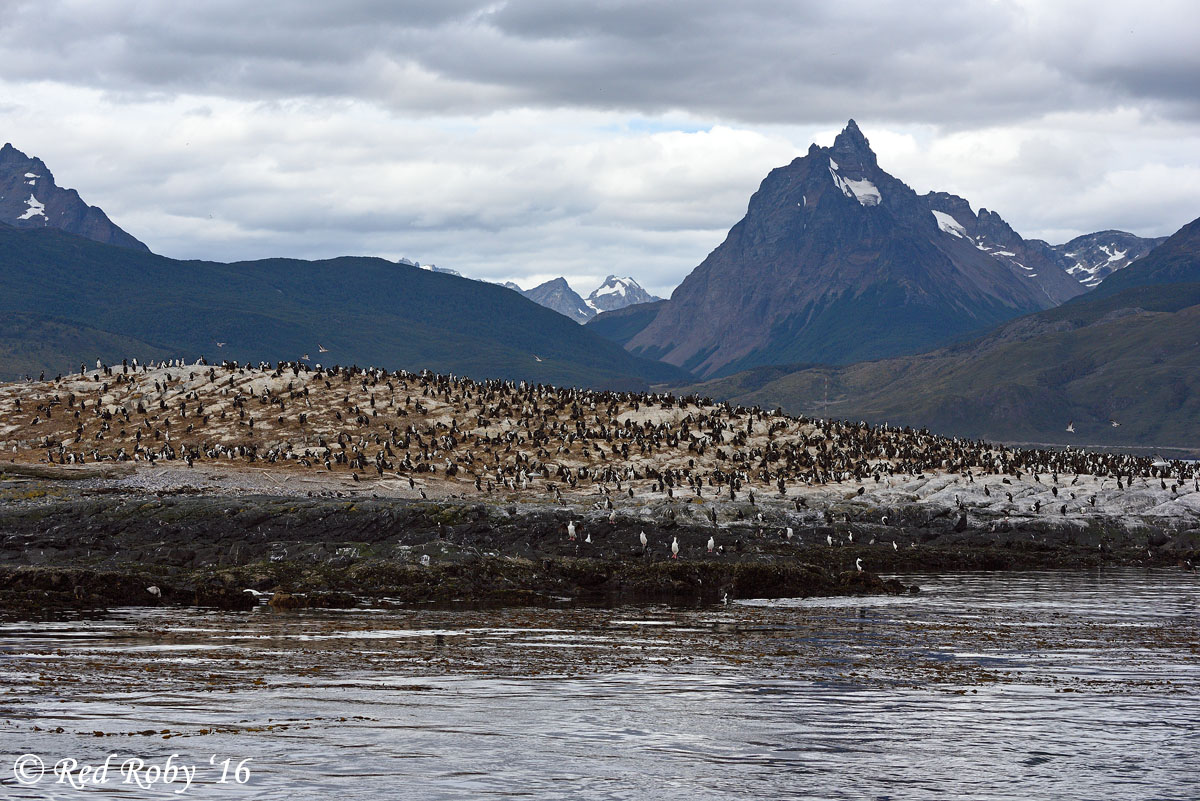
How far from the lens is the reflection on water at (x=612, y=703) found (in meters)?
17.7

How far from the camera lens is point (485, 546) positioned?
50469 millimetres

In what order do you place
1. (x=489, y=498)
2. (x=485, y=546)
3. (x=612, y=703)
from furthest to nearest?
1. (x=489, y=498)
2. (x=485, y=546)
3. (x=612, y=703)

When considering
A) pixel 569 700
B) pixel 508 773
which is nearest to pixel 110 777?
pixel 508 773

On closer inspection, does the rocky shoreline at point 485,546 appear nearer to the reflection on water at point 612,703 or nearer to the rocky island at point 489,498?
the rocky island at point 489,498

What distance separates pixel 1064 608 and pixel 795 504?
24.5 m

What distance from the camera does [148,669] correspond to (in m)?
25.5

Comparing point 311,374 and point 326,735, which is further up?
point 311,374

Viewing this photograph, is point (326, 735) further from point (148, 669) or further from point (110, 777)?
point (148, 669)
